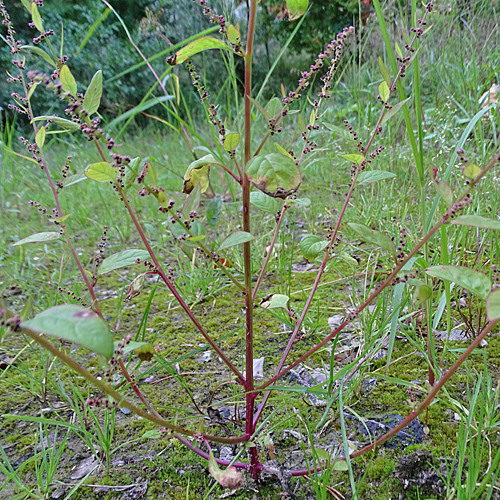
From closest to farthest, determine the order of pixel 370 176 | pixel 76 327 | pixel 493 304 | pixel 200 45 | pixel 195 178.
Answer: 1. pixel 76 327
2. pixel 493 304
3. pixel 200 45
4. pixel 195 178
5. pixel 370 176

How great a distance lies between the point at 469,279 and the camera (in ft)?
1.87

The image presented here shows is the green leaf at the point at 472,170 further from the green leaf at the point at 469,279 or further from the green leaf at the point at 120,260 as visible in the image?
the green leaf at the point at 120,260

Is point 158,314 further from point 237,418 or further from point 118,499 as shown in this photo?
point 118,499

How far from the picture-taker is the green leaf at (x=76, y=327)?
36 cm

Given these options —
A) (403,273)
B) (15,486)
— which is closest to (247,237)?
(403,273)

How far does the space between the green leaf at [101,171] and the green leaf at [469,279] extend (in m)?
0.53

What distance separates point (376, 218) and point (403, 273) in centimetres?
126

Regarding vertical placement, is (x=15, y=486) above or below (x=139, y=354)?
below

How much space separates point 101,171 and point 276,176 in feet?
0.93

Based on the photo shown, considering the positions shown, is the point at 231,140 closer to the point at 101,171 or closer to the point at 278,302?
the point at 101,171

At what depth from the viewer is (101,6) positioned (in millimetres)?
8008

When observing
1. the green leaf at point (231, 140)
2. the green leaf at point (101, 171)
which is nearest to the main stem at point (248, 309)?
the green leaf at point (231, 140)

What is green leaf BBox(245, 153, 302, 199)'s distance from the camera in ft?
1.83

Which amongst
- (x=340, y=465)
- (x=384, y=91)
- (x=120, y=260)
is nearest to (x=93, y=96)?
(x=120, y=260)
